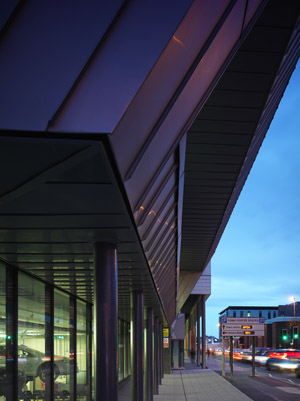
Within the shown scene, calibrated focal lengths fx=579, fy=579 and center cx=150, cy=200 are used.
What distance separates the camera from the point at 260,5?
5.39 meters

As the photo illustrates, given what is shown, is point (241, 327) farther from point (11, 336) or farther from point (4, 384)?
point (4, 384)

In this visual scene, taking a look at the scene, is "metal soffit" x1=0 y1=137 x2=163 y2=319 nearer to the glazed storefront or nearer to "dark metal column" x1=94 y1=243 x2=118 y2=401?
"dark metal column" x1=94 y1=243 x2=118 y2=401

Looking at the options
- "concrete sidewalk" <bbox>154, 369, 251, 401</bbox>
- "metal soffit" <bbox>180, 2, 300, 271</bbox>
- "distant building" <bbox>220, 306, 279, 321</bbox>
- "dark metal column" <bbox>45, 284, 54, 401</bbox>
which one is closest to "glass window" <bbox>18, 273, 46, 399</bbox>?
"dark metal column" <bbox>45, 284, 54, 401</bbox>

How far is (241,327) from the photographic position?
118 feet

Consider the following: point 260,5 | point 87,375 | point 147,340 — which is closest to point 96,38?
point 260,5

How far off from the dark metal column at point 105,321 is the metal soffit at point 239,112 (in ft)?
8.79

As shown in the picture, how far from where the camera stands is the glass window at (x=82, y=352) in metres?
16.7

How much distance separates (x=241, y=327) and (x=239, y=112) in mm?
29150

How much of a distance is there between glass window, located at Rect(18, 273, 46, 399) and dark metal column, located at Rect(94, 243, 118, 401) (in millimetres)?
3090

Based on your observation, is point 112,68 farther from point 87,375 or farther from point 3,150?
point 87,375

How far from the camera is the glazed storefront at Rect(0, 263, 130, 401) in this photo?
31.0ft

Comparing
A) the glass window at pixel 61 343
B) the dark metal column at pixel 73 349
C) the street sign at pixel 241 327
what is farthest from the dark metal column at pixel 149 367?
the street sign at pixel 241 327

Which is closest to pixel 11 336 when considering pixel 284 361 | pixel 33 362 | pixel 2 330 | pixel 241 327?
pixel 2 330

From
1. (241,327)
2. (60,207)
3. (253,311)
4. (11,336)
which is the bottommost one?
(253,311)
